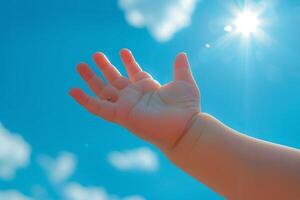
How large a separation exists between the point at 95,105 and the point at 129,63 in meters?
0.45

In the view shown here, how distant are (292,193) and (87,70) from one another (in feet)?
5.89

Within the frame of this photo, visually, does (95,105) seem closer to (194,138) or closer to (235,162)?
(194,138)

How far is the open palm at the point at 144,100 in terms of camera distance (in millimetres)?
3227

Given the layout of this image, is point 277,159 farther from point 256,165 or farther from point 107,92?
point 107,92

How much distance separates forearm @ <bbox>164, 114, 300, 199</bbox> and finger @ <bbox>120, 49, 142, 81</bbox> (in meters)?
0.71

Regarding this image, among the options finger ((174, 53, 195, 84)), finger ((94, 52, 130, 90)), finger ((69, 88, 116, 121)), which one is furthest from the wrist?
finger ((94, 52, 130, 90))

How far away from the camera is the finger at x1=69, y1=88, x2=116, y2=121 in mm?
3436

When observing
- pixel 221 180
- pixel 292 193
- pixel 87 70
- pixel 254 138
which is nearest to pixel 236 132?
pixel 254 138

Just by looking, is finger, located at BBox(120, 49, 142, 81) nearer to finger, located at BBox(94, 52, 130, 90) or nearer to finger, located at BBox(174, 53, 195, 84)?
finger, located at BBox(94, 52, 130, 90)

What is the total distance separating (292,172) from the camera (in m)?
2.91

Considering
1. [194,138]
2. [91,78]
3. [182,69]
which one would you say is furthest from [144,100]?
[91,78]

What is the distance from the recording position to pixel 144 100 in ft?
11.2

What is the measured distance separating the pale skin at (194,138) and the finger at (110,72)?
1 centimetres

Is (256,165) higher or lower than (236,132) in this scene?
lower
